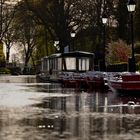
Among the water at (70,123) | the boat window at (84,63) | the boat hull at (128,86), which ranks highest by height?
the boat window at (84,63)

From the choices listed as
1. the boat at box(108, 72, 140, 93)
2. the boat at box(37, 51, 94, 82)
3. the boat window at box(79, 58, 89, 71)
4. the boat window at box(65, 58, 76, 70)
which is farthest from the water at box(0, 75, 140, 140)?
the boat window at box(65, 58, 76, 70)

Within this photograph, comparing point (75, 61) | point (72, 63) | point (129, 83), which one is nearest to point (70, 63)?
point (72, 63)

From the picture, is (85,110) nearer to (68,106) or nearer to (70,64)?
(68,106)

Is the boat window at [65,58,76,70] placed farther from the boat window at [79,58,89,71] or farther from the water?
the water

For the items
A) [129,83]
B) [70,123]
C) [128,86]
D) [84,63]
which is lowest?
[70,123]

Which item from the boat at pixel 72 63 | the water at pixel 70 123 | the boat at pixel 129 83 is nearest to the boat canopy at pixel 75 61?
the boat at pixel 72 63

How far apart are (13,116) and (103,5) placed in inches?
2355

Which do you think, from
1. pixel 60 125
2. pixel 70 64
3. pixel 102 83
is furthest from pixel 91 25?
pixel 60 125

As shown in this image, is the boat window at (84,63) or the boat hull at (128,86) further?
the boat window at (84,63)

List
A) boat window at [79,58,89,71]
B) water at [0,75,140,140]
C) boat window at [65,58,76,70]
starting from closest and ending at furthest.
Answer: water at [0,75,140,140]
boat window at [79,58,89,71]
boat window at [65,58,76,70]

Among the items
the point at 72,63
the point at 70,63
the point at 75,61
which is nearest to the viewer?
the point at 75,61

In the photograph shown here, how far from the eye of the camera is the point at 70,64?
2158 inches

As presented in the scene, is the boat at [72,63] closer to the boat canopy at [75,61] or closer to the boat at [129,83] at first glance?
the boat canopy at [75,61]

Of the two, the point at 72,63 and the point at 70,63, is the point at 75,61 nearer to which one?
the point at 72,63
